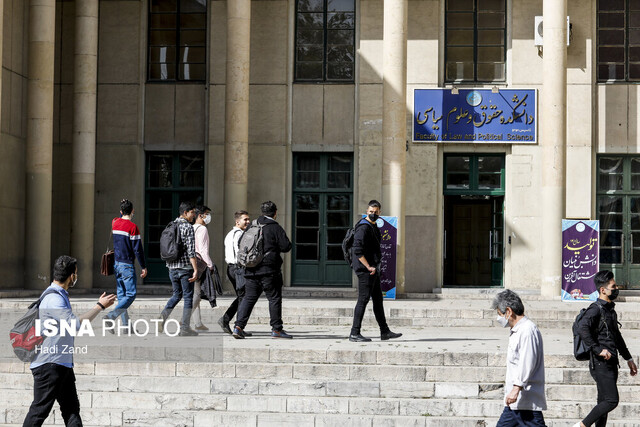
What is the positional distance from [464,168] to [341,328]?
773cm

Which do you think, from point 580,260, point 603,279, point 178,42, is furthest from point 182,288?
point 178,42

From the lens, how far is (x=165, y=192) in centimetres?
2252

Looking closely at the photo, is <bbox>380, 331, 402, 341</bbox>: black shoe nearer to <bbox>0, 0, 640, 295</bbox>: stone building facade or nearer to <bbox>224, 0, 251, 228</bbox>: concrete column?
<bbox>0, 0, 640, 295</bbox>: stone building facade

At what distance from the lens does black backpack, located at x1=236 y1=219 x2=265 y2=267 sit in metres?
13.0

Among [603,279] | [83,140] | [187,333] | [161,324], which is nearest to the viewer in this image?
[603,279]

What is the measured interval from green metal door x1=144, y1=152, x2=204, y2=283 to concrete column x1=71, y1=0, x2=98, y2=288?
1.77 m

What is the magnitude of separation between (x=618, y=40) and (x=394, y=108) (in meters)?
5.42

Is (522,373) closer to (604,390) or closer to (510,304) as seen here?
(510,304)

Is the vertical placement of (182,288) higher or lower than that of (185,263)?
lower

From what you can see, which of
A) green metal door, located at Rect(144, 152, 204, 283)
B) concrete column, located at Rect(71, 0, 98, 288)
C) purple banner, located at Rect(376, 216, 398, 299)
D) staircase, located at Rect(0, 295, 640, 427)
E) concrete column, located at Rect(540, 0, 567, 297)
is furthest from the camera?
green metal door, located at Rect(144, 152, 204, 283)

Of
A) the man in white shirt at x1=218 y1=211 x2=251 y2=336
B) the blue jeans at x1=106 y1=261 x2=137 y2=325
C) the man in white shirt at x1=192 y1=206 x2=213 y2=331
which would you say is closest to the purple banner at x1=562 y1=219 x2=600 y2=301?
the man in white shirt at x1=218 y1=211 x2=251 y2=336

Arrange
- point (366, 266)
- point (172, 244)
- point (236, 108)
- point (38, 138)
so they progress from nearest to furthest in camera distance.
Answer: point (366, 266) → point (172, 244) → point (38, 138) → point (236, 108)

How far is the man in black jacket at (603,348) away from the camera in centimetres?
894

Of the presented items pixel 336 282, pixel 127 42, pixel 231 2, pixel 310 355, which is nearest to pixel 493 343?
pixel 310 355
